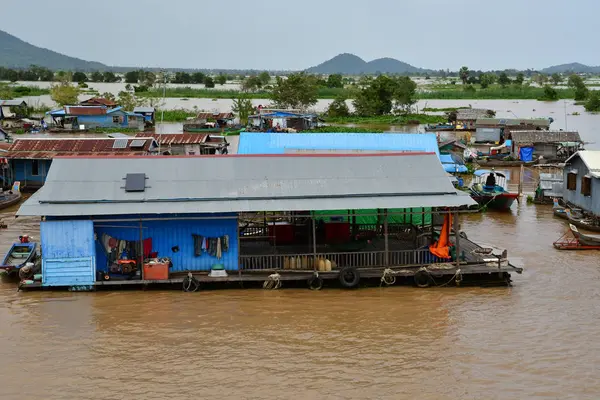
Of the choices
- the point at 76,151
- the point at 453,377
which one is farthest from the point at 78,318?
the point at 76,151

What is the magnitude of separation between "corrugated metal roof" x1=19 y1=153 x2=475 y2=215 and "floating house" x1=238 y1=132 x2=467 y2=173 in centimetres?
656

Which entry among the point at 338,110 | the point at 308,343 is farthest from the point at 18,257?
the point at 338,110

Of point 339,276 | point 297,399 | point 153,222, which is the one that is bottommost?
point 297,399

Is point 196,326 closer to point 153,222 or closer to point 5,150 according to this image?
point 153,222

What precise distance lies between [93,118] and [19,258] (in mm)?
38492

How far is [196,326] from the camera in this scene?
53.4ft


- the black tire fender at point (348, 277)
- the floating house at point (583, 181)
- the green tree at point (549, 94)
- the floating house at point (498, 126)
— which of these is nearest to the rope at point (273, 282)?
the black tire fender at point (348, 277)

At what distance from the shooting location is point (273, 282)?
18.4m

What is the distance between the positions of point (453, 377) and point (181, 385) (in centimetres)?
526

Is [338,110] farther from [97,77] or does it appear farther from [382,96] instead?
[97,77]

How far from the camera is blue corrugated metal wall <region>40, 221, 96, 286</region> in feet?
58.6

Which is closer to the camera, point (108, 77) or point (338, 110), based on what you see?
point (338, 110)

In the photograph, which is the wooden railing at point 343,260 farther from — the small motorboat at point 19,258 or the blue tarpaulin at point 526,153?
the blue tarpaulin at point 526,153

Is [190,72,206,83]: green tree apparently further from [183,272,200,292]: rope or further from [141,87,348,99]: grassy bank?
[183,272,200,292]: rope
